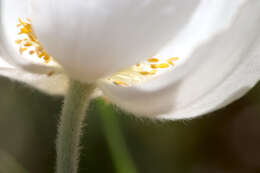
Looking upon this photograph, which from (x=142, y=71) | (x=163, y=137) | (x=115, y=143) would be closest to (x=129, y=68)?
(x=142, y=71)

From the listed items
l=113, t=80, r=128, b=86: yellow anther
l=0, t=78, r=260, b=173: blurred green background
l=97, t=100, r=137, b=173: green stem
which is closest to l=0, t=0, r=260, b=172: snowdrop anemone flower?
l=113, t=80, r=128, b=86: yellow anther

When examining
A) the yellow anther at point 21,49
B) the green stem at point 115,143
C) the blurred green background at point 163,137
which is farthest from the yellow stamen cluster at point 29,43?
the blurred green background at point 163,137

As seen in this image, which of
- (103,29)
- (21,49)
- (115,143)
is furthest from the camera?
(115,143)

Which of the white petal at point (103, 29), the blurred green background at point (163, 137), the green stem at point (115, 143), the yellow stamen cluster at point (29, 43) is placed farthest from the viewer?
the blurred green background at point (163, 137)

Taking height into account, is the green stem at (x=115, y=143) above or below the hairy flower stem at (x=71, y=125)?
above

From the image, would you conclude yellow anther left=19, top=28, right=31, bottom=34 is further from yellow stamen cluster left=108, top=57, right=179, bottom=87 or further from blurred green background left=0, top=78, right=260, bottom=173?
blurred green background left=0, top=78, right=260, bottom=173

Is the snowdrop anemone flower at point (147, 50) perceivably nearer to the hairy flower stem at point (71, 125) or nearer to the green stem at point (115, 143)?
the hairy flower stem at point (71, 125)

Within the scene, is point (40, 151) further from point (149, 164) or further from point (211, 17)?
point (211, 17)

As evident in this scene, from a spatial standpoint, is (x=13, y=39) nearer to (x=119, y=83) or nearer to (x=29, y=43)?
(x=29, y=43)
